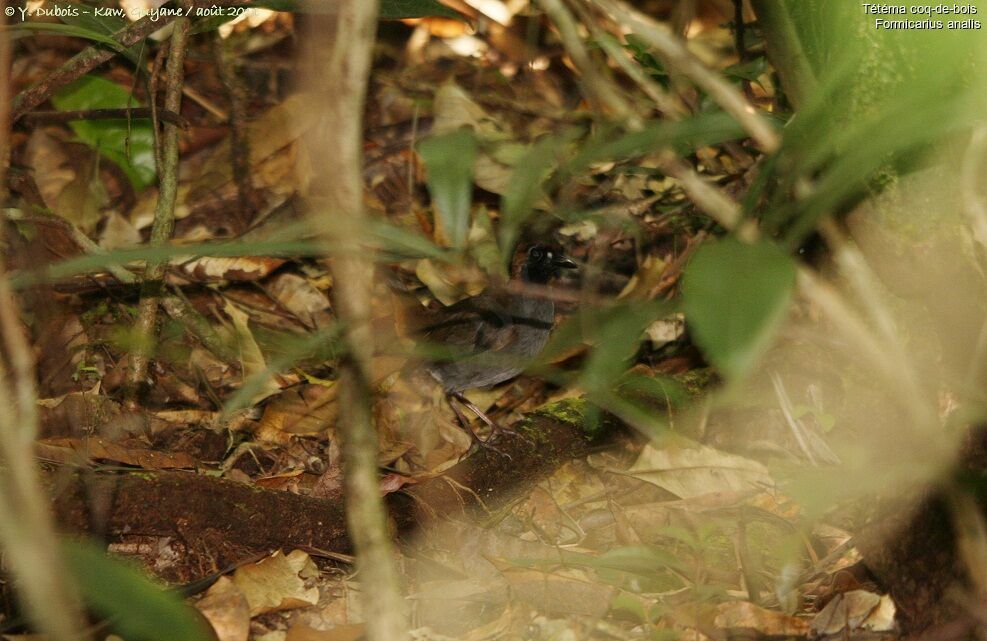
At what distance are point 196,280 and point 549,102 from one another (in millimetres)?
2422

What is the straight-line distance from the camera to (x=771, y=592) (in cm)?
259

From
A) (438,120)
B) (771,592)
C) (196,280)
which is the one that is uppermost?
(438,120)

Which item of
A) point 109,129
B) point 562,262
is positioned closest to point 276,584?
point 562,262

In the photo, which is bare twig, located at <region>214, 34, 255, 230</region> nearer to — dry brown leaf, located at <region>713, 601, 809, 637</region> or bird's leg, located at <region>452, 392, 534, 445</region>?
bird's leg, located at <region>452, 392, 534, 445</region>

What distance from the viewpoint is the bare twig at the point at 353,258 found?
1273mm

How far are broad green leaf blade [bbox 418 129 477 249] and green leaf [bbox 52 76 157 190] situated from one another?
316 cm

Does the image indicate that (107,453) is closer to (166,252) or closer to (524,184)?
(166,252)

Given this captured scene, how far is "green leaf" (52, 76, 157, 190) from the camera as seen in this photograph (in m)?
4.40

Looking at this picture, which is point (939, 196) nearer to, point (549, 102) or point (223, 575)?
point (223, 575)

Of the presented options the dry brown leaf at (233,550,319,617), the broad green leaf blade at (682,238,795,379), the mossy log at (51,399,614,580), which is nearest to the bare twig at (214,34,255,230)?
the mossy log at (51,399,614,580)

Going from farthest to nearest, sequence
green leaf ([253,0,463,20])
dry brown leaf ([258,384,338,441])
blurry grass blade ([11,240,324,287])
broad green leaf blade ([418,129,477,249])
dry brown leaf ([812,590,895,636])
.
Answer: dry brown leaf ([258,384,338,441]) → green leaf ([253,0,463,20]) → dry brown leaf ([812,590,895,636]) → broad green leaf blade ([418,129,477,249]) → blurry grass blade ([11,240,324,287])

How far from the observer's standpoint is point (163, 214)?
137 inches

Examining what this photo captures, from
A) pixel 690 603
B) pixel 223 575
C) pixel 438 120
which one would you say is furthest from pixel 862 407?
pixel 438 120

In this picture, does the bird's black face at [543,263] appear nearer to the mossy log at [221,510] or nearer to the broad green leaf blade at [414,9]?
the mossy log at [221,510]
